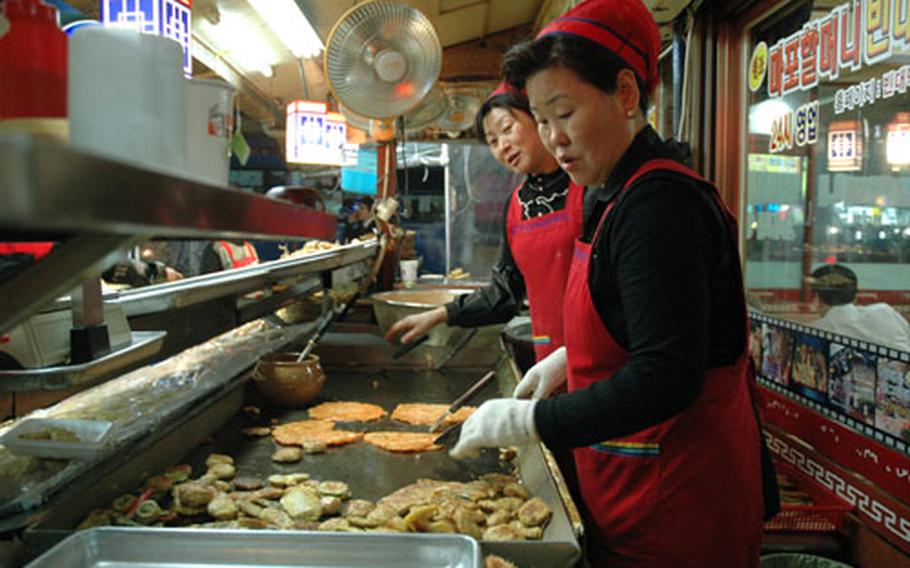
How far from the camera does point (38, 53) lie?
690 mm

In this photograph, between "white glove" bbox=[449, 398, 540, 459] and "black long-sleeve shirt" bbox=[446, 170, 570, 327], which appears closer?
"white glove" bbox=[449, 398, 540, 459]

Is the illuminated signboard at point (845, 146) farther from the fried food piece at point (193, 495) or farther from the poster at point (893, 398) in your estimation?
the fried food piece at point (193, 495)

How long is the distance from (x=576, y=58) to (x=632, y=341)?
673 mm

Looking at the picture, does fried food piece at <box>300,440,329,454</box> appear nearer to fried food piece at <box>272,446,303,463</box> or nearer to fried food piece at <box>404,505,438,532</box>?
fried food piece at <box>272,446,303,463</box>

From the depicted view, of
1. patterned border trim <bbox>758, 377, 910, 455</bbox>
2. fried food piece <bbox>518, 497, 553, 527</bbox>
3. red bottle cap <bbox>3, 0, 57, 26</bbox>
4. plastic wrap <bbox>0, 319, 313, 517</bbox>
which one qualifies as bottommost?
patterned border trim <bbox>758, 377, 910, 455</bbox>

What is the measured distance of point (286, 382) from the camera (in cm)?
281

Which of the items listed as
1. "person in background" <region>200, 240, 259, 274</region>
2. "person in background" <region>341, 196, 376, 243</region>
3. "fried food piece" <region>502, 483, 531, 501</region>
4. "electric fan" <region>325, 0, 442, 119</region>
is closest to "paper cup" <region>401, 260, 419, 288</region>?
"person in background" <region>341, 196, 376, 243</region>

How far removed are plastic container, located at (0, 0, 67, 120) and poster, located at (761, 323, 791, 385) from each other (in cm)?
365

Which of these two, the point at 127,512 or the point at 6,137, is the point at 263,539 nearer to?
the point at 127,512

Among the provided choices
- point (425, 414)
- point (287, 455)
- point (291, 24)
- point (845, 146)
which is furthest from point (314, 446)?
point (291, 24)

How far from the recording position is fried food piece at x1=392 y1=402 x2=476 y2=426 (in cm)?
268

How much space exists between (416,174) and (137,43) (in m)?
11.7

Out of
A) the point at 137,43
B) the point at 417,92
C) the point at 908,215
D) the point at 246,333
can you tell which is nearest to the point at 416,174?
the point at 417,92

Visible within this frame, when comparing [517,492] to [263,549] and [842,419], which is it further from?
[842,419]
